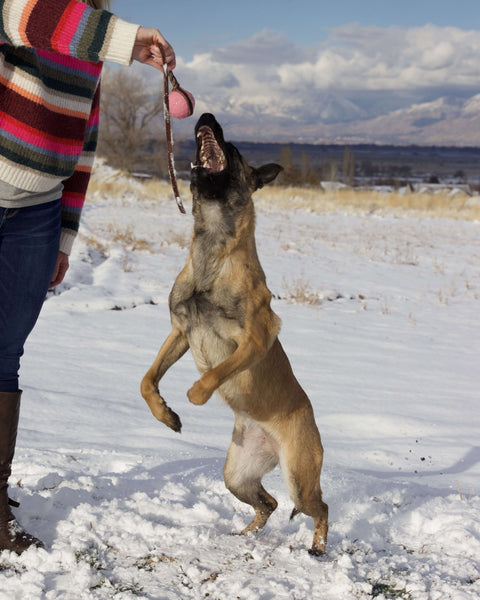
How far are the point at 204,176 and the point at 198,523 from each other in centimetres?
189

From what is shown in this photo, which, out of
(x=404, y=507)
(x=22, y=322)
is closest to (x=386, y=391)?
(x=404, y=507)

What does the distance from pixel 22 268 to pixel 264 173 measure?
1.49 meters

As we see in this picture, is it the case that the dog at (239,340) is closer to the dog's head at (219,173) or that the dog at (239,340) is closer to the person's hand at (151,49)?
the dog's head at (219,173)

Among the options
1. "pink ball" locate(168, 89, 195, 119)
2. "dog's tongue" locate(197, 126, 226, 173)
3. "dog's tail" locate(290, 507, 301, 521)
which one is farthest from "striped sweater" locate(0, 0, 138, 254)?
"dog's tail" locate(290, 507, 301, 521)

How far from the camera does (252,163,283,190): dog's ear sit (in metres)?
3.42

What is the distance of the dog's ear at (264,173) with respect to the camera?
3420 millimetres

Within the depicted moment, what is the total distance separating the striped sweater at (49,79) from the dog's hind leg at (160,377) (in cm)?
96

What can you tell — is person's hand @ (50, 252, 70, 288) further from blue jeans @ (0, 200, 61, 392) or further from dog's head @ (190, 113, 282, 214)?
dog's head @ (190, 113, 282, 214)

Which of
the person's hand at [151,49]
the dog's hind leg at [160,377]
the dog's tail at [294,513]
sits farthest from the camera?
the dog's tail at [294,513]

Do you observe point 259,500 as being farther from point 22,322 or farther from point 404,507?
point 22,322

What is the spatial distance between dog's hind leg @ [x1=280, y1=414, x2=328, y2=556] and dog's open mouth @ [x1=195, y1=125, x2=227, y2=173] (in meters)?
1.45

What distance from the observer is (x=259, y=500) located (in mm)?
3424

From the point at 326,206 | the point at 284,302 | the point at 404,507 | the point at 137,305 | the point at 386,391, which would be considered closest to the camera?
the point at 404,507

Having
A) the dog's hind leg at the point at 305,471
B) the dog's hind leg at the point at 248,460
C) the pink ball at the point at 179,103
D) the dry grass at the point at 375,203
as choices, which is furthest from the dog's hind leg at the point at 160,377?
the dry grass at the point at 375,203
